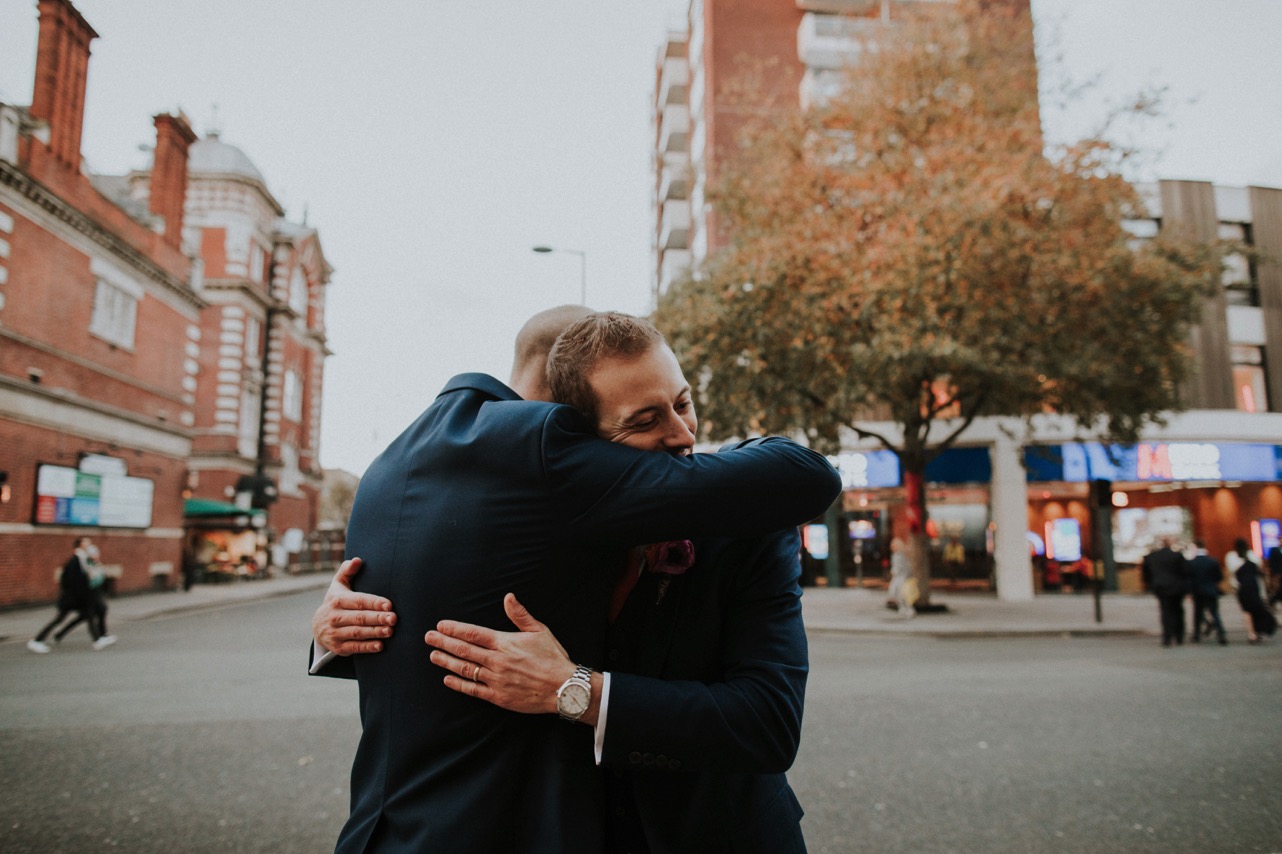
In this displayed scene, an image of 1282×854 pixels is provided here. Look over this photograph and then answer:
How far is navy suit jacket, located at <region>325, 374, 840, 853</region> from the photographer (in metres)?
1.60

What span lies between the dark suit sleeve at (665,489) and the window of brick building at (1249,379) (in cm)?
3062

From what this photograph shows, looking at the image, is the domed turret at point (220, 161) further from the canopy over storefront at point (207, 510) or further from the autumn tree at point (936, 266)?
the autumn tree at point (936, 266)

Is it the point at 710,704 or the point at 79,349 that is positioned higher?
the point at 79,349

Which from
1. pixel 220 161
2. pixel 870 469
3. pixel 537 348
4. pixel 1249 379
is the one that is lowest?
pixel 537 348

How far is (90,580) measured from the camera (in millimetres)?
13992

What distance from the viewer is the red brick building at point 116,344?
2047 centimetres

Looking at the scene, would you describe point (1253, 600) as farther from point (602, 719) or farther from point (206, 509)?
point (206, 509)

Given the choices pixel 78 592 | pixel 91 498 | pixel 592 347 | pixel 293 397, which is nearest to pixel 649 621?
pixel 592 347

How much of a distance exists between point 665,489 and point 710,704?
467 mm

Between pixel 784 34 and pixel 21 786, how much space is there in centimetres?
4231

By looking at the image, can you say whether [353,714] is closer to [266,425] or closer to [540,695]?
[540,695]

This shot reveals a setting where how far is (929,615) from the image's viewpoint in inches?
760

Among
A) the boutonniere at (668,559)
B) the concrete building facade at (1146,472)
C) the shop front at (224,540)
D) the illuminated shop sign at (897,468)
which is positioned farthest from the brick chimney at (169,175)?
the boutonniere at (668,559)

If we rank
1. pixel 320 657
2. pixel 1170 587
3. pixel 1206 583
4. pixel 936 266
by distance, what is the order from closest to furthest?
pixel 320 657 < pixel 1170 587 < pixel 1206 583 < pixel 936 266
